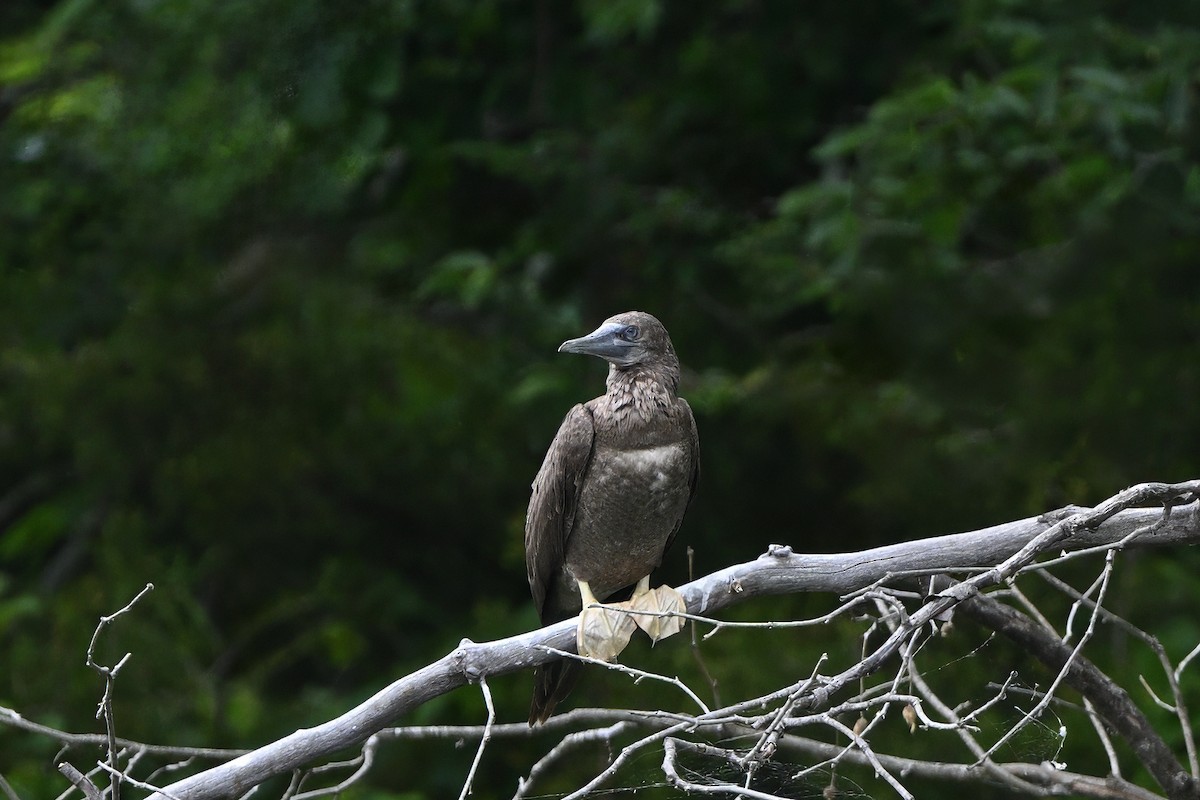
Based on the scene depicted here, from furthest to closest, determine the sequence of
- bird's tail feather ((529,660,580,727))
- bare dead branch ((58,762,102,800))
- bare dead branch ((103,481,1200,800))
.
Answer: bird's tail feather ((529,660,580,727)) → bare dead branch ((103,481,1200,800)) → bare dead branch ((58,762,102,800))

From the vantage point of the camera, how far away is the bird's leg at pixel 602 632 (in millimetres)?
2541

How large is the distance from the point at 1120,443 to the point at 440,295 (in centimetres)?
248

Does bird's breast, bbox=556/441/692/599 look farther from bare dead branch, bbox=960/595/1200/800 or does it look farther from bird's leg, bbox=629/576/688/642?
bare dead branch, bbox=960/595/1200/800

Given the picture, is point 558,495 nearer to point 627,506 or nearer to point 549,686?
point 627,506

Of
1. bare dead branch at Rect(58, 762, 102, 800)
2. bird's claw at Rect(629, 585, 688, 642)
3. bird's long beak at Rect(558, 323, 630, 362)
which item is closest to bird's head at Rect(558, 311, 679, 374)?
bird's long beak at Rect(558, 323, 630, 362)

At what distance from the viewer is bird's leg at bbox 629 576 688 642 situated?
2.57 m

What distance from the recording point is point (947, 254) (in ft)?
14.5

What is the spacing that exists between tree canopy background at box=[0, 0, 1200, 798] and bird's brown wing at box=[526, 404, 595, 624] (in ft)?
4.69

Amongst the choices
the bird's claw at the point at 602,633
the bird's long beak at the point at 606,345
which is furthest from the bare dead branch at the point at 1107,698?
the bird's long beak at the point at 606,345

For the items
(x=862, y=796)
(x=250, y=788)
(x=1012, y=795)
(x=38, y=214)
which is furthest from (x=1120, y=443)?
(x=38, y=214)

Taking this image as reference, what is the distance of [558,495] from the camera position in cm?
283

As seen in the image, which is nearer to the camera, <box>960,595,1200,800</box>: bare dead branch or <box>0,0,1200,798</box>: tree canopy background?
<box>960,595,1200,800</box>: bare dead branch

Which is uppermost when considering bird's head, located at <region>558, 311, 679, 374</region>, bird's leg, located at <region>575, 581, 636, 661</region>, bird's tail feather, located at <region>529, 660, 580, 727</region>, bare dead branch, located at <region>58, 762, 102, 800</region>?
bird's head, located at <region>558, 311, 679, 374</region>

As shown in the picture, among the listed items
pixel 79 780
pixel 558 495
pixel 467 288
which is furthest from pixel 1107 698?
pixel 467 288
